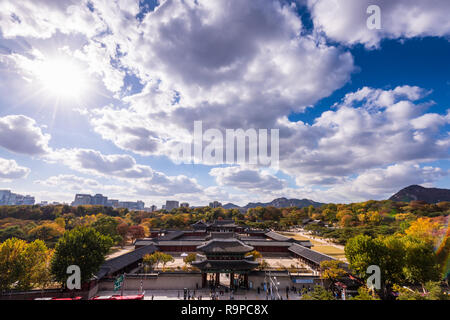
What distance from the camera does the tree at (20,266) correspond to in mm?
25059

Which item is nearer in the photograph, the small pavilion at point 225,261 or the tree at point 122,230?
the small pavilion at point 225,261

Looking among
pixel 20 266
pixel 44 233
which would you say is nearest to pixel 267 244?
pixel 20 266

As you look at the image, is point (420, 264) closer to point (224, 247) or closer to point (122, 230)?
point (224, 247)

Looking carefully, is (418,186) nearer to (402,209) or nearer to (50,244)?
(402,209)

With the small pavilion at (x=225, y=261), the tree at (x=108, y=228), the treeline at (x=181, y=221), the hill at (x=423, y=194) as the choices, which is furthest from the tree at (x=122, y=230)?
the hill at (x=423, y=194)

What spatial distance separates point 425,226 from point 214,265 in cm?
5011

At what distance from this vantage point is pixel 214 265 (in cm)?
3038

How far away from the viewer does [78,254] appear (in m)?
26.6

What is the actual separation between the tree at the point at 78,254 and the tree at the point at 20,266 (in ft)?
10.3

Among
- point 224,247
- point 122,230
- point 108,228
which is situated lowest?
point 122,230

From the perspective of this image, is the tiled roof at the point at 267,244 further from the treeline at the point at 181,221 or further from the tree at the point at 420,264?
the tree at the point at 420,264

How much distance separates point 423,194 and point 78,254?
23229 centimetres
